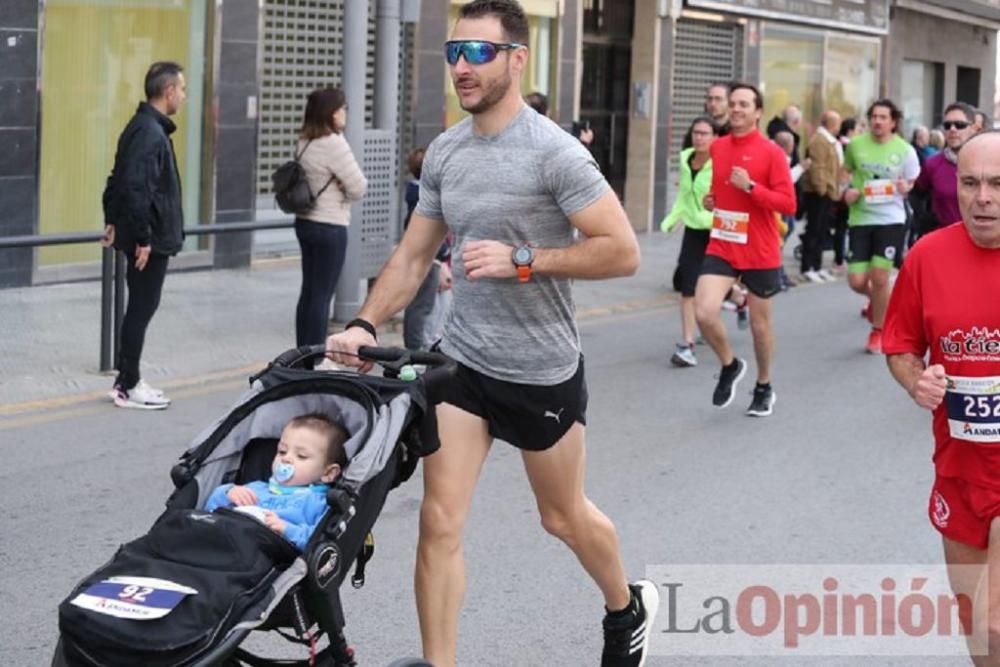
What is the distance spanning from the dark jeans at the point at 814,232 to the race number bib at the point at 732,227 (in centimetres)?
827

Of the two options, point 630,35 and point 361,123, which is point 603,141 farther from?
point 361,123

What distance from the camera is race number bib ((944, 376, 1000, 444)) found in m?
4.50

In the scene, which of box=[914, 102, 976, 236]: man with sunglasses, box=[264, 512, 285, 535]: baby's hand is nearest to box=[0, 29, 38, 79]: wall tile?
box=[914, 102, 976, 236]: man with sunglasses

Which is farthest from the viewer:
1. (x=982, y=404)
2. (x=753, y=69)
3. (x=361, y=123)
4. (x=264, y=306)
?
(x=753, y=69)

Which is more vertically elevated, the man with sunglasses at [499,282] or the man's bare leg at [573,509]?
the man with sunglasses at [499,282]

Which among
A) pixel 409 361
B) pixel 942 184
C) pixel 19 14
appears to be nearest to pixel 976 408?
pixel 409 361

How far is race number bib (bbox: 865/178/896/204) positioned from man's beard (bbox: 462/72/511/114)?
27.1ft

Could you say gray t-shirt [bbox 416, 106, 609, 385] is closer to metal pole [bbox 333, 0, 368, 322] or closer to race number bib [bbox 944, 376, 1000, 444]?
race number bib [bbox 944, 376, 1000, 444]

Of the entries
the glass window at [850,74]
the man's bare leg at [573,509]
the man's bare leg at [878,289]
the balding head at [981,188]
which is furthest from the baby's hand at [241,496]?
the glass window at [850,74]

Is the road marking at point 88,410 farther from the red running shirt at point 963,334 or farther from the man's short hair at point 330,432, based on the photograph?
the red running shirt at point 963,334

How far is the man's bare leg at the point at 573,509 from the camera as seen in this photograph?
522cm

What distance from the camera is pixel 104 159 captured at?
49.5ft

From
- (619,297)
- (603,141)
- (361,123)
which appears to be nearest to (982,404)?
(361,123)

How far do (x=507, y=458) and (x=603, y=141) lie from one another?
1467cm
